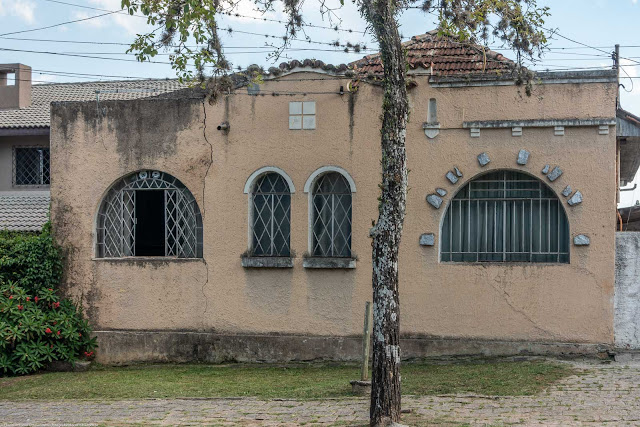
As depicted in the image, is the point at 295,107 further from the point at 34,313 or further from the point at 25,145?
the point at 25,145

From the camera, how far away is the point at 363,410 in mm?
8789

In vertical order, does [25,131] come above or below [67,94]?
below

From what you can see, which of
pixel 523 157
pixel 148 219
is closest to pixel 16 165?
pixel 148 219

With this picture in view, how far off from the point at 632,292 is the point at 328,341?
4.41 meters

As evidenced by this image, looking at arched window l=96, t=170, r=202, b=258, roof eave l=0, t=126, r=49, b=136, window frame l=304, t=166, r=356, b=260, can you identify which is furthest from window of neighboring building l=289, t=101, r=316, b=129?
roof eave l=0, t=126, r=49, b=136

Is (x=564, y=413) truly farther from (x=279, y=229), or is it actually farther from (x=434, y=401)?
(x=279, y=229)

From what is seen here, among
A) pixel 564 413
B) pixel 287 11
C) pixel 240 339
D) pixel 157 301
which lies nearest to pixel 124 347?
pixel 157 301

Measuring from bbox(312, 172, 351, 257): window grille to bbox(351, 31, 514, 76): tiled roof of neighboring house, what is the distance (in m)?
1.76

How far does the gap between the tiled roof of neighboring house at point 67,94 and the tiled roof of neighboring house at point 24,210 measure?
1.71 meters

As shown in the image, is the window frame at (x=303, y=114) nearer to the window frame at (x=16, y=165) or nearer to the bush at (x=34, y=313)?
the bush at (x=34, y=313)

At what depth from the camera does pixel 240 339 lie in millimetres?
12734

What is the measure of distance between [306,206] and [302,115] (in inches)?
55.2

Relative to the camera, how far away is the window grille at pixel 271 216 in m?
12.8

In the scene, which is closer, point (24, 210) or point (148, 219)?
point (148, 219)
